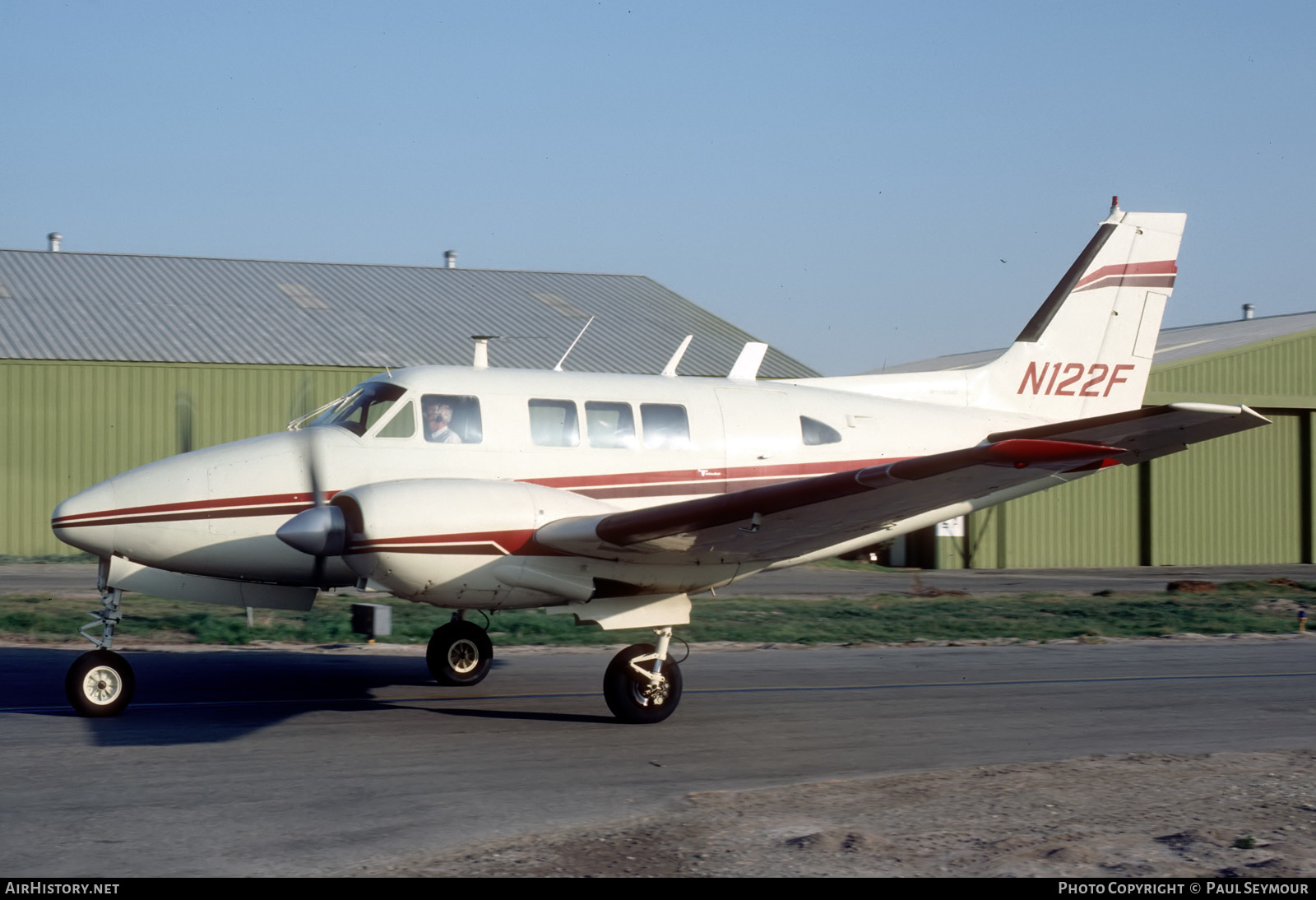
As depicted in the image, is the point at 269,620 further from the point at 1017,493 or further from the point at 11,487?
the point at 11,487

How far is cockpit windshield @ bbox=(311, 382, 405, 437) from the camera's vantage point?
10352mm

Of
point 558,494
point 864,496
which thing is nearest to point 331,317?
point 558,494

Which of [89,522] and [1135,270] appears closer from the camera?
[89,522]

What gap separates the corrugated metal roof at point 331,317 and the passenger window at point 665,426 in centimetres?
2117

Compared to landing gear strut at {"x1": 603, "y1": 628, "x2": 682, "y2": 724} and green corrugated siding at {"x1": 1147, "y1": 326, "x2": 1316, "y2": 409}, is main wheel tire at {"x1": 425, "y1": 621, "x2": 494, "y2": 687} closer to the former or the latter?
landing gear strut at {"x1": 603, "y1": 628, "x2": 682, "y2": 724}

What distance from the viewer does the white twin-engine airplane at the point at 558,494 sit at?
354 inches

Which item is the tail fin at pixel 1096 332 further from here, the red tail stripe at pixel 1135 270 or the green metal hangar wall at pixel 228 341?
the green metal hangar wall at pixel 228 341

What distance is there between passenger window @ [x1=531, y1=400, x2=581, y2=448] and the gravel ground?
395 centimetres

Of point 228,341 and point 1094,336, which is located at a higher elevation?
point 228,341

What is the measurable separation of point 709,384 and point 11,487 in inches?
903

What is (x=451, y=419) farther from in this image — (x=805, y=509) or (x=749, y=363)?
(x=749, y=363)

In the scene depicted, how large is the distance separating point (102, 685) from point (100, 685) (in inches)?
0.8

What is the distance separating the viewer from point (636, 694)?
1029 centimetres
